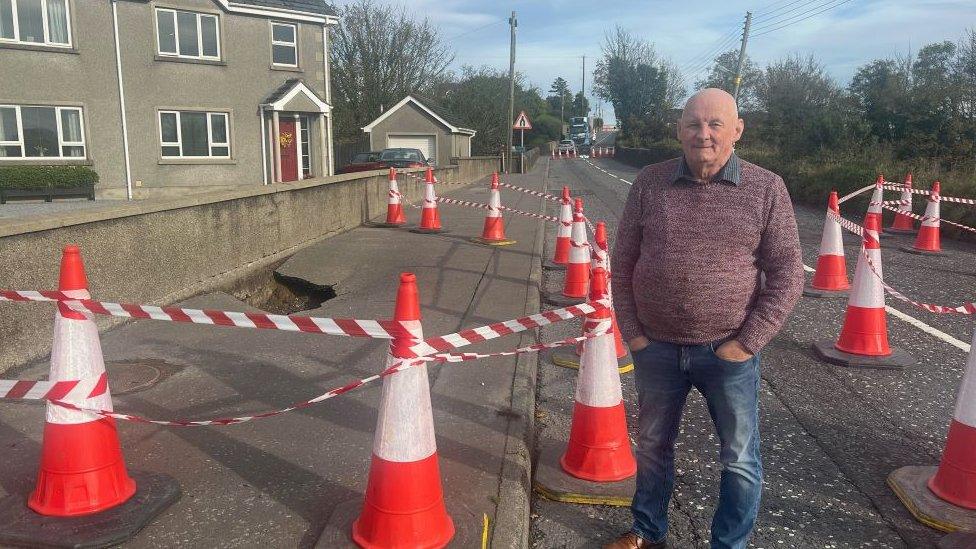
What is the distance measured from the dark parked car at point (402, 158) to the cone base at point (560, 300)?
58.2 feet

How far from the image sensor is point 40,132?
22.4 metres

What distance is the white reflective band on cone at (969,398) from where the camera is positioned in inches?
134

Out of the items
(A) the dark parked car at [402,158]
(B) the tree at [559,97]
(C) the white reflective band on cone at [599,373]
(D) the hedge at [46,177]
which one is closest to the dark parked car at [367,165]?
(A) the dark parked car at [402,158]

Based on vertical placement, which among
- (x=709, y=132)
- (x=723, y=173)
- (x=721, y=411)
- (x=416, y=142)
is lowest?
(x=721, y=411)

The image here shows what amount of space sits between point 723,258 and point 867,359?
364cm

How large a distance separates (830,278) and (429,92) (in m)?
49.8

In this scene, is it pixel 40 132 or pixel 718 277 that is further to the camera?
pixel 40 132

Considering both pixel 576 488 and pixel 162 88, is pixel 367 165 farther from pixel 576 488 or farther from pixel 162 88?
pixel 576 488

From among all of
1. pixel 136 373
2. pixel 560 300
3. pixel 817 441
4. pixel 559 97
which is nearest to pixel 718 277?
pixel 817 441

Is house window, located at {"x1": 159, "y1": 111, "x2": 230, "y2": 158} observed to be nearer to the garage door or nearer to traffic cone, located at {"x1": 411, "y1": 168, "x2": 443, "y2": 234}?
traffic cone, located at {"x1": 411, "y1": 168, "x2": 443, "y2": 234}

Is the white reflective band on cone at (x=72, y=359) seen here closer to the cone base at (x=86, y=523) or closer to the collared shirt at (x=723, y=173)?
the cone base at (x=86, y=523)

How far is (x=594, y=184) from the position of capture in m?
28.6

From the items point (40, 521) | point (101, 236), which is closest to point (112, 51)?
point (101, 236)

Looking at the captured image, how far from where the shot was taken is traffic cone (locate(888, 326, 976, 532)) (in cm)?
333
